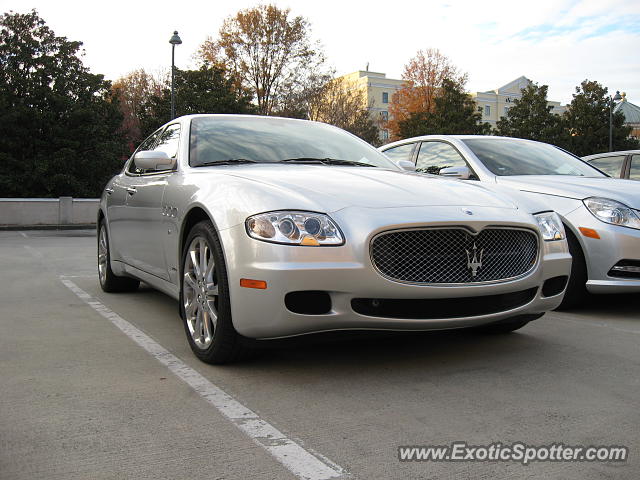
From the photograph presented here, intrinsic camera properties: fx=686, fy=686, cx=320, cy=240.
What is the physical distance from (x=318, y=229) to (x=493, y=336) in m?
1.82

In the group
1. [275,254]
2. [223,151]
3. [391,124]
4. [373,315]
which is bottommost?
[373,315]

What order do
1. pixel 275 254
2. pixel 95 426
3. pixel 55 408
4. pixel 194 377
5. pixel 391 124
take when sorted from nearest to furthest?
A: pixel 95 426, pixel 55 408, pixel 275 254, pixel 194 377, pixel 391 124

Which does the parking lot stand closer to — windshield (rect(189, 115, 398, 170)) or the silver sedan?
the silver sedan

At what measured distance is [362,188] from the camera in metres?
3.78

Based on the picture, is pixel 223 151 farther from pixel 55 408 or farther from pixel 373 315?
pixel 55 408

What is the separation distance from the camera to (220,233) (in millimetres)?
3564

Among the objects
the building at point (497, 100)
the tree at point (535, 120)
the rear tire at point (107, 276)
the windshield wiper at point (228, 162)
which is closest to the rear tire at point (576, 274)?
the windshield wiper at point (228, 162)

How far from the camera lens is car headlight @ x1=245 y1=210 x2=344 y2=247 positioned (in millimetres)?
3287

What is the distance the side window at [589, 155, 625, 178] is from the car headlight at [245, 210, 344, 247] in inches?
225

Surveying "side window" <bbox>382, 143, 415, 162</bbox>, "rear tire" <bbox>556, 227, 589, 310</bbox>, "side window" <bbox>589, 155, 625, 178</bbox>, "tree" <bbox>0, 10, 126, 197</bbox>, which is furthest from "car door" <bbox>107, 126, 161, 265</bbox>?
"tree" <bbox>0, 10, 126, 197</bbox>

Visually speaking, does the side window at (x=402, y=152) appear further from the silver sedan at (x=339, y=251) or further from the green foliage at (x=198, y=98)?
the green foliage at (x=198, y=98)

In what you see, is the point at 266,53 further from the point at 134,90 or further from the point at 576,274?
the point at 576,274

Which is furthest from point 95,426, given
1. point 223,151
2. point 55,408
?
point 223,151

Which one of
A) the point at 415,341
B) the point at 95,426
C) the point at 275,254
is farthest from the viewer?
the point at 415,341
